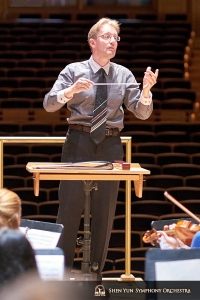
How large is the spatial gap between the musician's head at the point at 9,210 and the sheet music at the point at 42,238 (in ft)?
1.58

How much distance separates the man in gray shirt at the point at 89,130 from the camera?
2.56m

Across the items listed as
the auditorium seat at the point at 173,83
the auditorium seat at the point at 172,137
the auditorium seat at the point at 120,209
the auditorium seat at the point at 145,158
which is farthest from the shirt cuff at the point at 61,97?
the auditorium seat at the point at 173,83

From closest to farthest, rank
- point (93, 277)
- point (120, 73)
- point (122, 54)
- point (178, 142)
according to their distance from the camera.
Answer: point (93, 277) → point (120, 73) → point (178, 142) → point (122, 54)

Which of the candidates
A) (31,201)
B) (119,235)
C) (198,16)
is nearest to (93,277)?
(119,235)

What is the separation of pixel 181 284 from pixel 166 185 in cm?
348

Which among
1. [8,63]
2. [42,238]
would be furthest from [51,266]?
[8,63]

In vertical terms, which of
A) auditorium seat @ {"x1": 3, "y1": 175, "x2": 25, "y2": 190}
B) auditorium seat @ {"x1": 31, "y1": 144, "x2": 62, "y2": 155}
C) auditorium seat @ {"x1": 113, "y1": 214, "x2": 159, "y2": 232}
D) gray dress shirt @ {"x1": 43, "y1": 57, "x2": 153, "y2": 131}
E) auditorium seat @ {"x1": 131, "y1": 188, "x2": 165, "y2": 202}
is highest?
gray dress shirt @ {"x1": 43, "y1": 57, "x2": 153, "y2": 131}

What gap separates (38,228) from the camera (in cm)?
220

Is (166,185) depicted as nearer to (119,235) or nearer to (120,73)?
(119,235)

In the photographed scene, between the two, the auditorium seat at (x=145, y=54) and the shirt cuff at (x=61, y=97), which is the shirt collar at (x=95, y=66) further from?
the auditorium seat at (x=145, y=54)

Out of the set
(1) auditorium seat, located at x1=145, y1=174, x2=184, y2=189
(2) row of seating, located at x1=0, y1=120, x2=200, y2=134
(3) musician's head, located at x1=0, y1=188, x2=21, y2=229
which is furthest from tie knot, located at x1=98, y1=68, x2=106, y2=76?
(2) row of seating, located at x1=0, y1=120, x2=200, y2=134

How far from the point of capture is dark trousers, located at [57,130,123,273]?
255 centimetres

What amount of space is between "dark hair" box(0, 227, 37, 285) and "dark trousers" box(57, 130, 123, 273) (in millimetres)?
1441

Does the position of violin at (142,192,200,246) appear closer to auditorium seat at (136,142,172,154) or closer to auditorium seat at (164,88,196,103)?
auditorium seat at (136,142,172,154)
